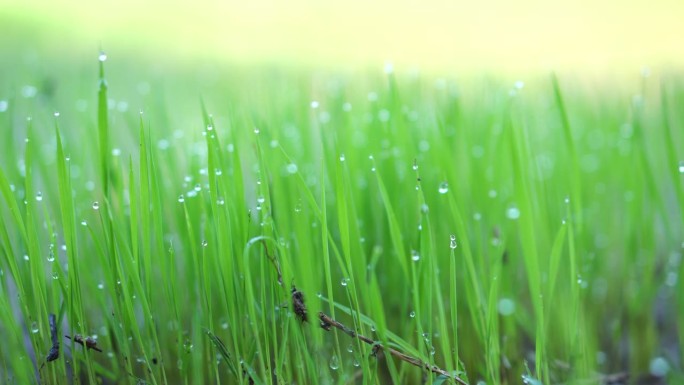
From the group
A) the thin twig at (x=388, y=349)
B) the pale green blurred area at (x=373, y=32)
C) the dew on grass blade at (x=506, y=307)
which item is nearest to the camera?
the thin twig at (x=388, y=349)

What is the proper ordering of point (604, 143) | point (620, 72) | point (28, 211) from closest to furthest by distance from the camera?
point (28, 211) < point (604, 143) < point (620, 72)

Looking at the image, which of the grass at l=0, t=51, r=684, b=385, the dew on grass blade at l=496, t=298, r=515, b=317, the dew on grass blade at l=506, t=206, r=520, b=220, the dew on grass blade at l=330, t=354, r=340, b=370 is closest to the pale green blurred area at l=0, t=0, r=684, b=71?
the grass at l=0, t=51, r=684, b=385

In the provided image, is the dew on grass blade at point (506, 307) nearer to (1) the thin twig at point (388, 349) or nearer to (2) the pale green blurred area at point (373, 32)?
(1) the thin twig at point (388, 349)

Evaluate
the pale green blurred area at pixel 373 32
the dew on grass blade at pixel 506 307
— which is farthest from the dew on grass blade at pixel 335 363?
the pale green blurred area at pixel 373 32

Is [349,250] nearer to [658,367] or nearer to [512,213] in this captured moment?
[512,213]

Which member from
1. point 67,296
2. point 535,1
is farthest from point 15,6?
point 535,1

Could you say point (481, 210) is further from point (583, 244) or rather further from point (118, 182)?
point (118, 182)
